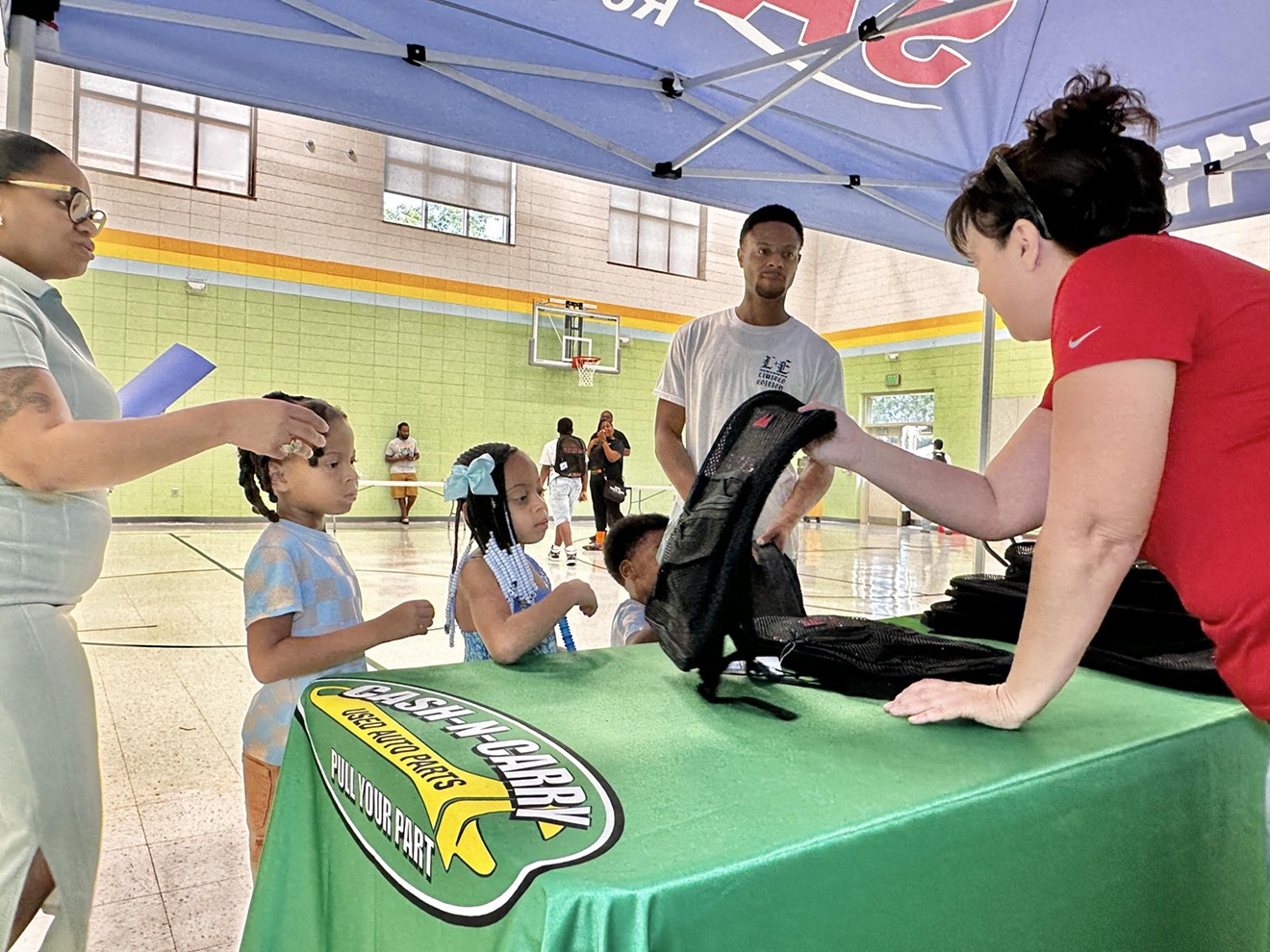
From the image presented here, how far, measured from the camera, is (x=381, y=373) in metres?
12.4

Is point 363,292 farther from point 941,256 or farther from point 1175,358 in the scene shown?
point 1175,358

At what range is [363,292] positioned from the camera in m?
12.4

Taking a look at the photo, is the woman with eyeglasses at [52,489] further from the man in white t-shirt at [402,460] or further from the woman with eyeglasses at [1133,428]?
the man in white t-shirt at [402,460]

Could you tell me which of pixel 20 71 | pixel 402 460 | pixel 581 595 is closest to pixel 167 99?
pixel 402 460

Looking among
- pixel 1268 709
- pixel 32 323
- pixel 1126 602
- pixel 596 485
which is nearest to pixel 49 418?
pixel 32 323

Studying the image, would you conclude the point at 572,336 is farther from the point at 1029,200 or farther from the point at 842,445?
the point at 1029,200

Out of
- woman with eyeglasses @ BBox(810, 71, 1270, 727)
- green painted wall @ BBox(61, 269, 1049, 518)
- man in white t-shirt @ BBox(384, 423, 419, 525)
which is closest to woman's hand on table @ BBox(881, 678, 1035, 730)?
woman with eyeglasses @ BBox(810, 71, 1270, 727)

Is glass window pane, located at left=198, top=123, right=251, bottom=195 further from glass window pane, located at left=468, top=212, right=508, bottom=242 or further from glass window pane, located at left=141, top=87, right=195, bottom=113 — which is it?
glass window pane, located at left=468, top=212, right=508, bottom=242

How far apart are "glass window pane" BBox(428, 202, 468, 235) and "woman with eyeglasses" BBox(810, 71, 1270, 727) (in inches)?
515

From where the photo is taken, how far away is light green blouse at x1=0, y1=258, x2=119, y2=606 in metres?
1.12

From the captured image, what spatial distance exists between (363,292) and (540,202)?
3.36m

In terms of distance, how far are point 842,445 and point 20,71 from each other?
6.71 feet

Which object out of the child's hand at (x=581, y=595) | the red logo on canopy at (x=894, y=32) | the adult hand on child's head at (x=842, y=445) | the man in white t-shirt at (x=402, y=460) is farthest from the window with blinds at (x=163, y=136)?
the adult hand on child's head at (x=842, y=445)

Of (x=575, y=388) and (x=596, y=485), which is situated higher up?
(x=575, y=388)
